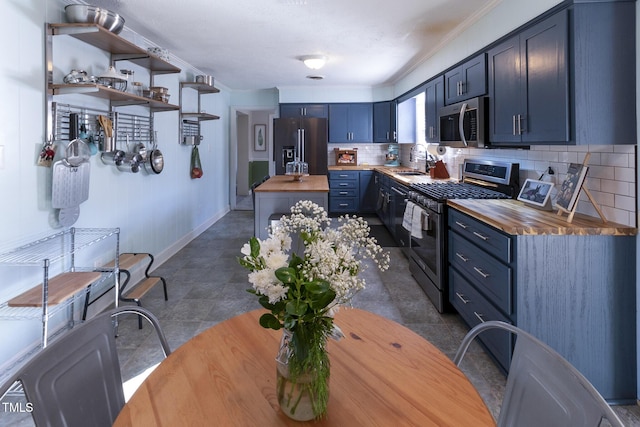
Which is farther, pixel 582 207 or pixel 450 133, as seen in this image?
pixel 450 133

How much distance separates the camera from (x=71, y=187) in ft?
8.71

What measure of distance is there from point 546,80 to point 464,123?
114 cm

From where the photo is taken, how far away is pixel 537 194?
268 centimetres

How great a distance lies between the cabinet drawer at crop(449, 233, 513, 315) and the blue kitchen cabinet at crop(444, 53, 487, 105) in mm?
1241

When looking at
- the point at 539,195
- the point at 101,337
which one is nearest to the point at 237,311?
the point at 101,337

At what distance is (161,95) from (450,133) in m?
2.74

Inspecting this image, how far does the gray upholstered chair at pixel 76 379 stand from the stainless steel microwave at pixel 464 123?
9.38 ft

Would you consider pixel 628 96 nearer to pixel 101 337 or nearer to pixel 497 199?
pixel 497 199

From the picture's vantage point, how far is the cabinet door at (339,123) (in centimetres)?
730

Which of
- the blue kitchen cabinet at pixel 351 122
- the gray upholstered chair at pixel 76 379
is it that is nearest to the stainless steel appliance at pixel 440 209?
the gray upholstered chair at pixel 76 379

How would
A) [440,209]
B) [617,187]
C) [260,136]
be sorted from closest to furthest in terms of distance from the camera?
1. [617,187]
2. [440,209]
3. [260,136]

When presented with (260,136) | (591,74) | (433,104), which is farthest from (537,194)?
(260,136)

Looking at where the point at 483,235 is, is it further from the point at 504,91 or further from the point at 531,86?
the point at 504,91

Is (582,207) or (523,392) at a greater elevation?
(582,207)
